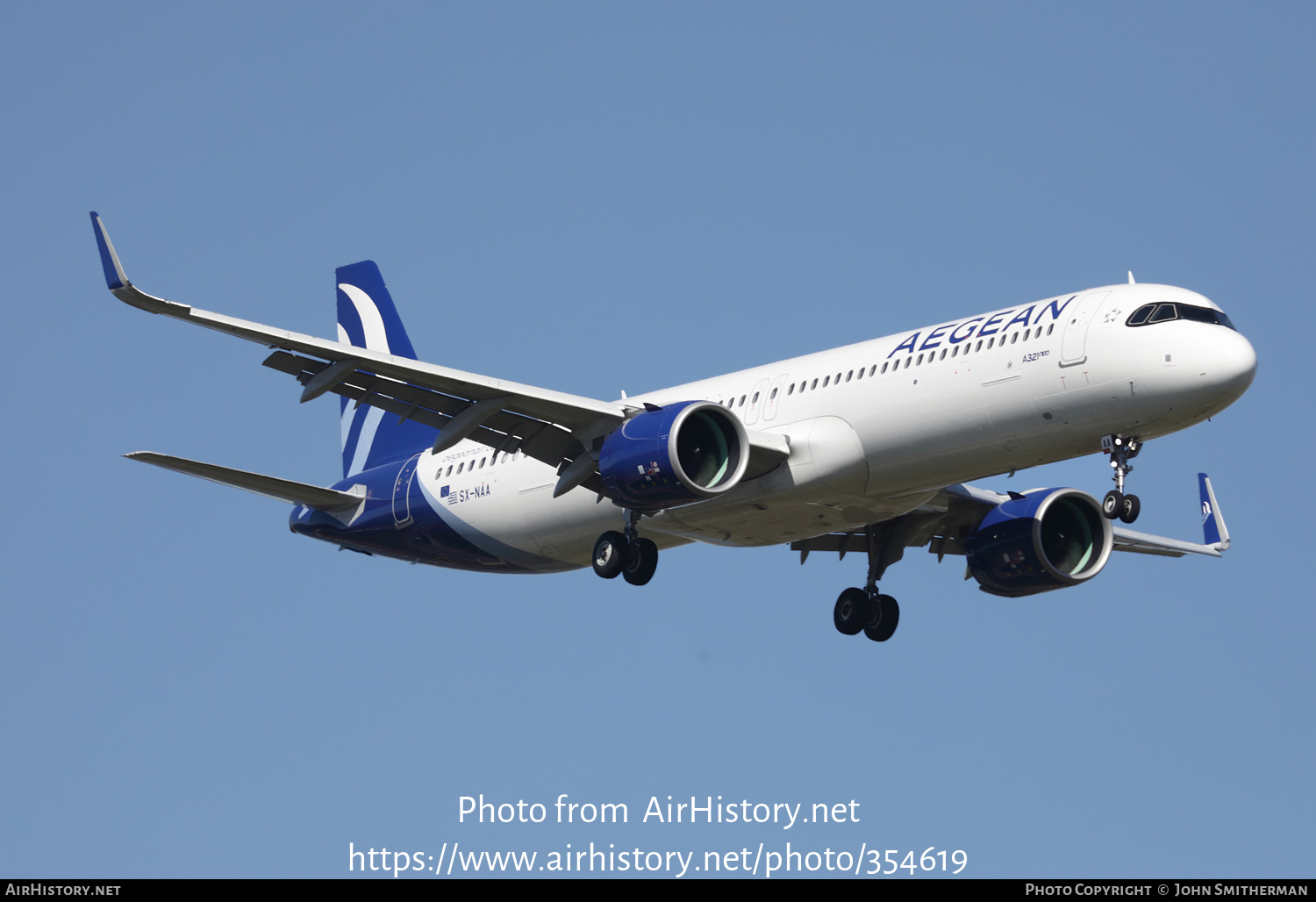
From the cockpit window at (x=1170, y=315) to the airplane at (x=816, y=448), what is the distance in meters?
0.03

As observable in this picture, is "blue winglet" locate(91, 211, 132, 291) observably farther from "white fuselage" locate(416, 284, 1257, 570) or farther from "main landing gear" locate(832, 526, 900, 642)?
"main landing gear" locate(832, 526, 900, 642)

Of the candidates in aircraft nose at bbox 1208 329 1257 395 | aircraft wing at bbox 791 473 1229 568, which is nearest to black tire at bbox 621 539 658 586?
aircraft wing at bbox 791 473 1229 568

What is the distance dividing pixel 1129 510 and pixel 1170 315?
3325 millimetres

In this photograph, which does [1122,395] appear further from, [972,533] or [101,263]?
[101,263]

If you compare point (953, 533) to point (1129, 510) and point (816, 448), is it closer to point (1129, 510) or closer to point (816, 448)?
point (816, 448)

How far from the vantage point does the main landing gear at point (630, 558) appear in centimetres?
3494

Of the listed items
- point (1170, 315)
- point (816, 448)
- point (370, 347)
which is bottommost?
point (816, 448)

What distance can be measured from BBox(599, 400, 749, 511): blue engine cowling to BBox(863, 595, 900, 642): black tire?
25.5 ft

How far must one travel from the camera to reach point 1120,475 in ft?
100

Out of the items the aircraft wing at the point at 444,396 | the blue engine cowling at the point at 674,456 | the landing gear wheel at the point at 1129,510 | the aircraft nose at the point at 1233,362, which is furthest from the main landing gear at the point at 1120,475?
the aircraft wing at the point at 444,396

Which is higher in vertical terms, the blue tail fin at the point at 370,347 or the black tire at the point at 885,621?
the blue tail fin at the point at 370,347

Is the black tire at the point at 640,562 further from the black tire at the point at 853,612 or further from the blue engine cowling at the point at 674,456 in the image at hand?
the black tire at the point at 853,612

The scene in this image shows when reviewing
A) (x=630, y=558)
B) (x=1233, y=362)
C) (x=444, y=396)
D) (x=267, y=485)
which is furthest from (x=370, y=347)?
(x=1233, y=362)
